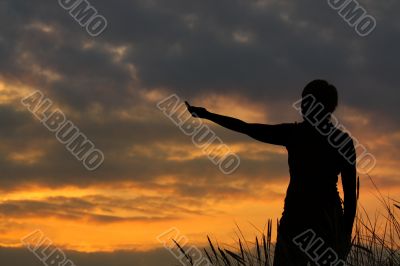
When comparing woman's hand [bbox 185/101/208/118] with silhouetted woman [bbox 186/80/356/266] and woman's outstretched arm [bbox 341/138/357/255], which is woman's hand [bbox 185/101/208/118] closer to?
silhouetted woman [bbox 186/80/356/266]

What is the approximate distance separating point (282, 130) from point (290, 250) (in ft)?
3.41

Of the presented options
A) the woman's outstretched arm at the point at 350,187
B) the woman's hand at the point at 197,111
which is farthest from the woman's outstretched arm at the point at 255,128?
the woman's outstretched arm at the point at 350,187

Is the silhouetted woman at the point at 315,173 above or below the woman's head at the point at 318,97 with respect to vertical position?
below

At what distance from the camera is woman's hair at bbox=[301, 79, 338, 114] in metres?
5.45

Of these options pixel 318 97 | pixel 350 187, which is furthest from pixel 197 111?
pixel 350 187

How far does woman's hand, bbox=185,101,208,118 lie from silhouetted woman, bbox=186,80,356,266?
28.8 inches

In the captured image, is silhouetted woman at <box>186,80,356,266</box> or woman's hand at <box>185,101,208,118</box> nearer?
silhouetted woman at <box>186,80,356,266</box>

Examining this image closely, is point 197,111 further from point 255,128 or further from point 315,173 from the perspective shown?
point 315,173

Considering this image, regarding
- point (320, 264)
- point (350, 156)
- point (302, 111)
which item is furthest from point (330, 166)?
point (320, 264)

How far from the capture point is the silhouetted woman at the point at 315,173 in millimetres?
5391

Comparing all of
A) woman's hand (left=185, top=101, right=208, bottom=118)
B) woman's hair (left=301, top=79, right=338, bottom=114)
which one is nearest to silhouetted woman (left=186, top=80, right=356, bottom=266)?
woman's hair (left=301, top=79, right=338, bottom=114)

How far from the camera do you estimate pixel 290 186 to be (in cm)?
551

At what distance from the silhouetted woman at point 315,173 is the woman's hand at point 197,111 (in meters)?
0.73

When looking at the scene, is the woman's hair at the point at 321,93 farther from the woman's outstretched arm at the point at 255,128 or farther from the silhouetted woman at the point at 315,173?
the woman's outstretched arm at the point at 255,128
